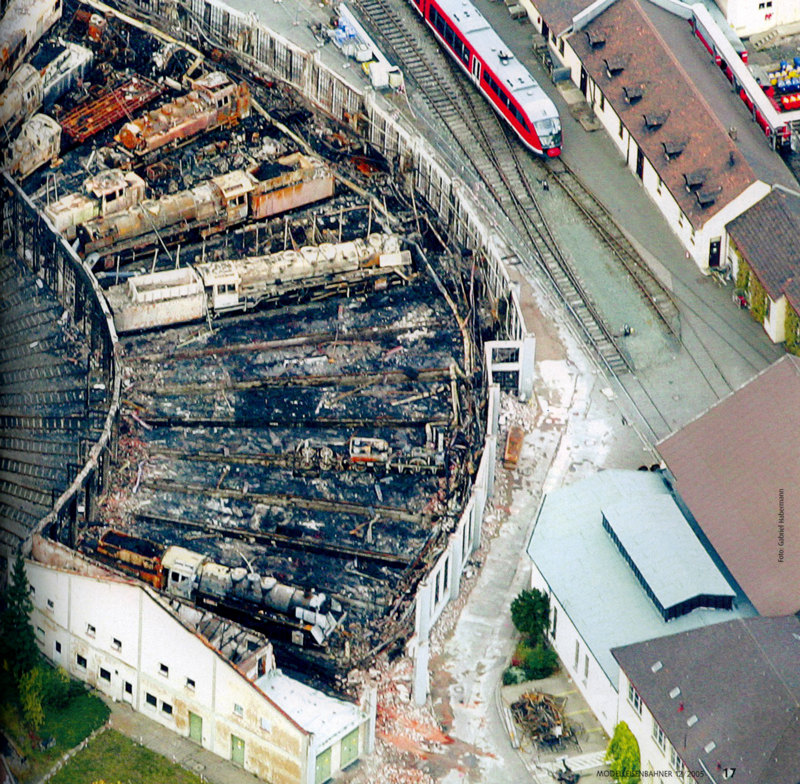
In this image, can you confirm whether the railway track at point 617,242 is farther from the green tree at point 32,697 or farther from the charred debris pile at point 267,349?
the green tree at point 32,697

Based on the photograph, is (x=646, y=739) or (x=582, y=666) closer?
(x=646, y=739)

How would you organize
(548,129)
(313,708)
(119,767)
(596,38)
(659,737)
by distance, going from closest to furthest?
1. (659,737)
2. (119,767)
3. (313,708)
4. (548,129)
5. (596,38)

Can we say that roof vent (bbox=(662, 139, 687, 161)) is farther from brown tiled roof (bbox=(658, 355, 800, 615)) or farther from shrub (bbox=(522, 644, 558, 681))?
shrub (bbox=(522, 644, 558, 681))

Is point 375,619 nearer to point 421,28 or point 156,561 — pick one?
point 156,561

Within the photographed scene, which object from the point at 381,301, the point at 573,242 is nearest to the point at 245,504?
the point at 381,301

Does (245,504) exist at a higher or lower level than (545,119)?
lower

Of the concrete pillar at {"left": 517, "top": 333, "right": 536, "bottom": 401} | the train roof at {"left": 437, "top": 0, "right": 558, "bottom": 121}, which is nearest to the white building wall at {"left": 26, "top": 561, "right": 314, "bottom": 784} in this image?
the concrete pillar at {"left": 517, "top": 333, "right": 536, "bottom": 401}

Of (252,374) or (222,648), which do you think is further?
(252,374)

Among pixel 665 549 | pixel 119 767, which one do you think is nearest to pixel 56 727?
pixel 119 767

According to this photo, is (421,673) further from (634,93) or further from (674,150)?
(634,93)
